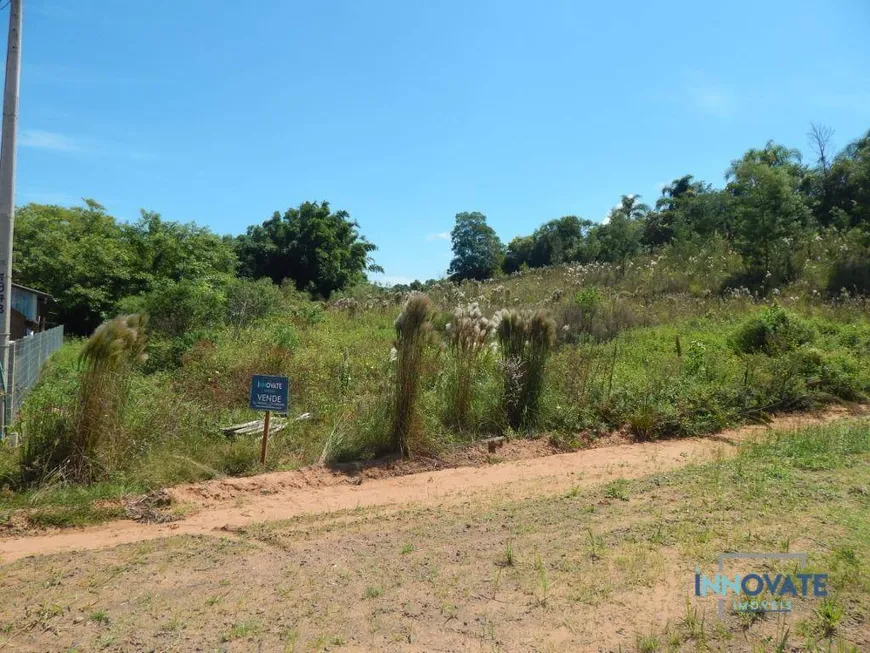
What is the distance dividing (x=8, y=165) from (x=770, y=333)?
1468 centimetres

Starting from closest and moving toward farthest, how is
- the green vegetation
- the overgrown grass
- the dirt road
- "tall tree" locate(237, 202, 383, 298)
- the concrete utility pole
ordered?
the dirt road
the green vegetation
the overgrown grass
the concrete utility pole
"tall tree" locate(237, 202, 383, 298)

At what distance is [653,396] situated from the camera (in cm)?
994

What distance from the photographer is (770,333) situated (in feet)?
44.4

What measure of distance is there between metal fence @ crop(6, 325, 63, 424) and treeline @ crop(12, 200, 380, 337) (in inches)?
105

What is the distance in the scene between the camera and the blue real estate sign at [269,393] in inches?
277

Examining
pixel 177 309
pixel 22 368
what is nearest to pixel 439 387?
pixel 22 368

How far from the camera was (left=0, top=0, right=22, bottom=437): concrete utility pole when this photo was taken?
7.25 metres

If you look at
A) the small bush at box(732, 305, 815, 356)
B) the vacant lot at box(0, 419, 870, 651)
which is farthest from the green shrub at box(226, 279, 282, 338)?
the small bush at box(732, 305, 815, 356)

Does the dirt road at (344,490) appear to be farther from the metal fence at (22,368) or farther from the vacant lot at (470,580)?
the metal fence at (22,368)

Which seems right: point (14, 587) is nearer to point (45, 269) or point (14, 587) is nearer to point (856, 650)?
point (856, 650)

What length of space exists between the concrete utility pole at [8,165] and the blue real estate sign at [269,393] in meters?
3.12

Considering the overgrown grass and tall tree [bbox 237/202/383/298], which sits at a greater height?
tall tree [bbox 237/202/383/298]

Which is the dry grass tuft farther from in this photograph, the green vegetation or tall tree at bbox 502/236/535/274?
tall tree at bbox 502/236/535/274

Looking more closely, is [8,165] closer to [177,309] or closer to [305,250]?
[177,309]
